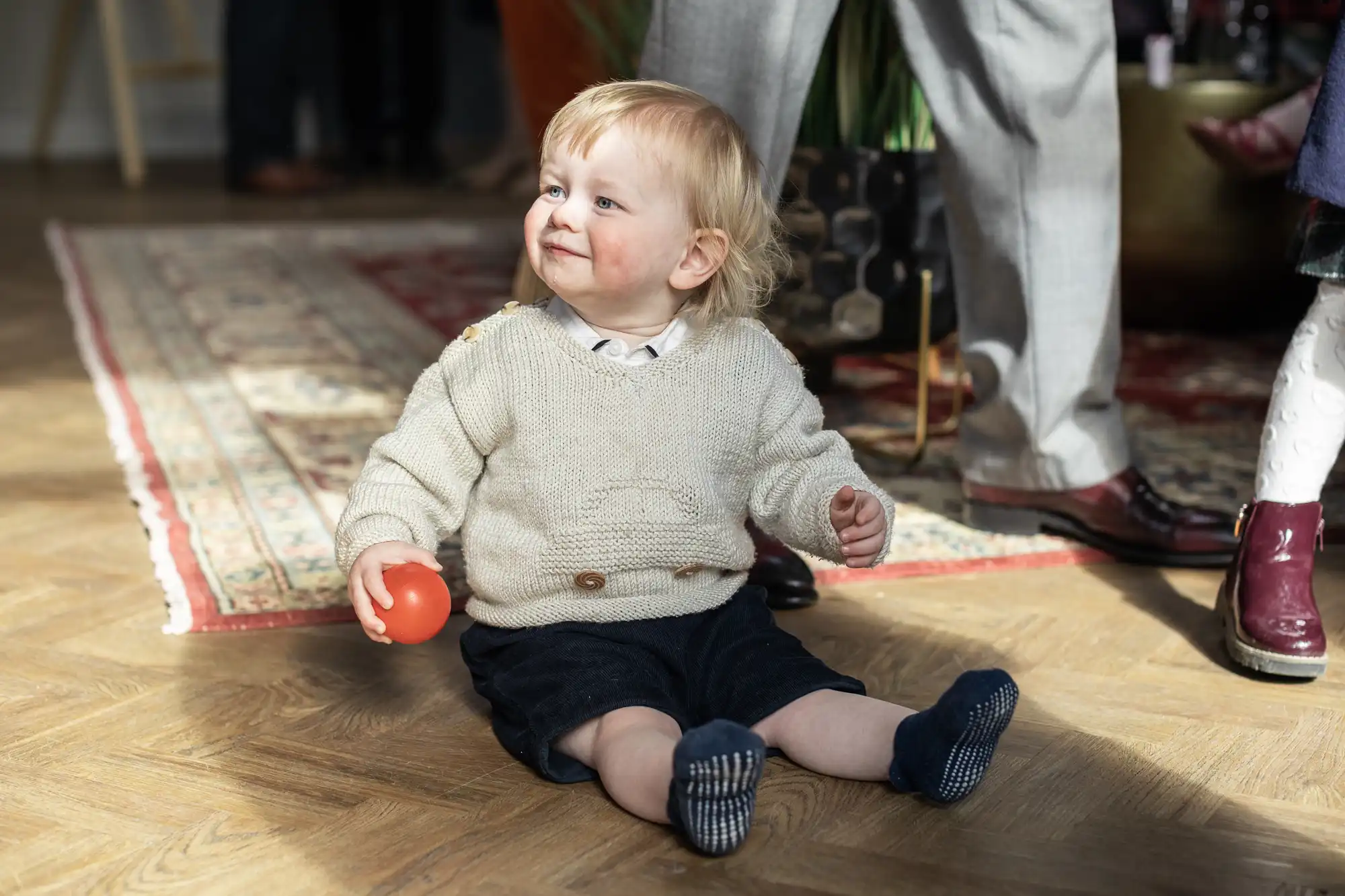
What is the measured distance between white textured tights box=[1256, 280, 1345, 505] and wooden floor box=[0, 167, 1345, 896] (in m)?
0.13

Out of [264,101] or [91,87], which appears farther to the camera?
[91,87]

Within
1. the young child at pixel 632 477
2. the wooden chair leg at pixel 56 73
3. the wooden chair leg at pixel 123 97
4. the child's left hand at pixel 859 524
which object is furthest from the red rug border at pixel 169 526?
the wooden chair leg at pixel 56 73

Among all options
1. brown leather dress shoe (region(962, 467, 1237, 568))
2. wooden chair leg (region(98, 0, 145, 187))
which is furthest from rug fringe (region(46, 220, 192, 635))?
wooden chair leg (region(98, 0, 145, 187))

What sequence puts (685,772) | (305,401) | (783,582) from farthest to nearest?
(305,401)
(783,582)
(685,772)

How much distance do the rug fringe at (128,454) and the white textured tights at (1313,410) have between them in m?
0.83

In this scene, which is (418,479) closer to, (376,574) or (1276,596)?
(376,574)

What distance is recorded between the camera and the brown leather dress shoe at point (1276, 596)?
114cm

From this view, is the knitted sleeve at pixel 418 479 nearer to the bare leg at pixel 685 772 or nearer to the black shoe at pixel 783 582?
the bare leg at pixel 685 772

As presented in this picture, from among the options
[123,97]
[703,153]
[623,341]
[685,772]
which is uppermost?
[703,153]

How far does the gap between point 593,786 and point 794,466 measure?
0.25 metres

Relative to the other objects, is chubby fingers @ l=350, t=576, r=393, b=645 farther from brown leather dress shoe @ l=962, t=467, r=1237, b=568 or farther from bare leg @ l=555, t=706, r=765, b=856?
brown leather dress shoe @ l=962, t=467, r=1237, b=568

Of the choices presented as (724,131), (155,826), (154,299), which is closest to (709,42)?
(724,131)

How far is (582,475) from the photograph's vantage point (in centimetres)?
102

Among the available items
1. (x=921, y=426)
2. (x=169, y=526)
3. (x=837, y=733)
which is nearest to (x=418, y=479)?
(x=837, y=733)
